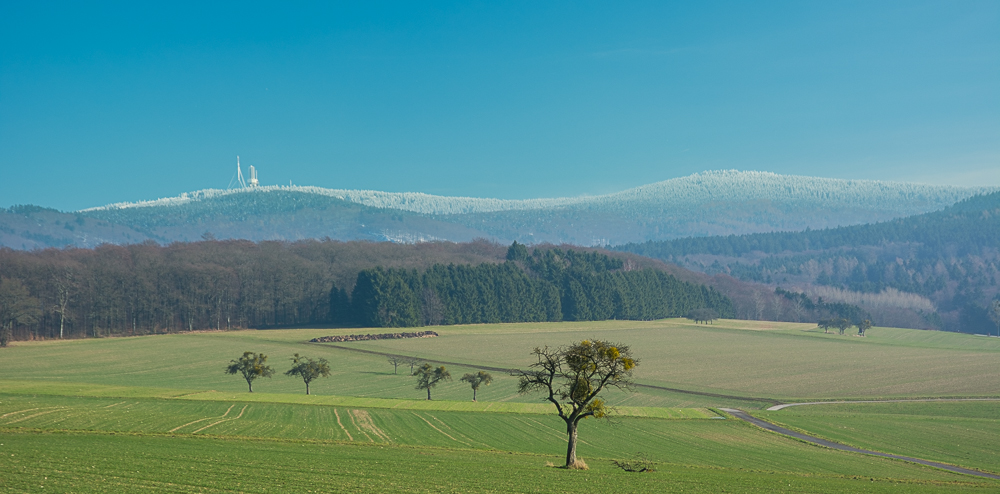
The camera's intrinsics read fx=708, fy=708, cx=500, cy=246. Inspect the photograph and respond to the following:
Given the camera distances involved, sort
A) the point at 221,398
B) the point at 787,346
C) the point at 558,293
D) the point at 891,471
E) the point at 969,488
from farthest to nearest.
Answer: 1. the point at 558,293
2. the point at 787,346
3. the point at 221,398
4. the point at 891,471
5. the point at 969,488

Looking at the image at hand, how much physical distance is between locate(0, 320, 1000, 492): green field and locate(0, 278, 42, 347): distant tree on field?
6487mm

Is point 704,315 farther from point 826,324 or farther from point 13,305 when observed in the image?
point 13,305

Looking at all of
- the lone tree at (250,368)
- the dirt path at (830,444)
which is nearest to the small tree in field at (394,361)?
the lone tree at (250,368)

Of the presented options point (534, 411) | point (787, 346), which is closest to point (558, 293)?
point (787, 346)

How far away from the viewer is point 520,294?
154m

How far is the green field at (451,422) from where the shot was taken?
27.7 m

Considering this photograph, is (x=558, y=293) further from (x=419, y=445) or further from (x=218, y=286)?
(x=419, y=445)

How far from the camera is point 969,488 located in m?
31.3

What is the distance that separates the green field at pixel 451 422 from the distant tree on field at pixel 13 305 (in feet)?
21.3

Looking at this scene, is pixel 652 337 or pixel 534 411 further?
pixel 652 337

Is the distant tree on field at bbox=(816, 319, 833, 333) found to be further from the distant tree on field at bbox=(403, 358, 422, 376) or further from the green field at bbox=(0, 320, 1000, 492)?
the distant tree on field at bbox=(403, 358, 422, 376)

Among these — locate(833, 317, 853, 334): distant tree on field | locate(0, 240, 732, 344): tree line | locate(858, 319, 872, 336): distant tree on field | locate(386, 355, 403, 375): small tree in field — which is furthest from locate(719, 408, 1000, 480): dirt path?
locate(833, 317, 853, 334): distant tree on field

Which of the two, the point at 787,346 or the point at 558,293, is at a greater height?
the point at 558,293

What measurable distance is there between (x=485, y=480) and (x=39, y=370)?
233 ft
